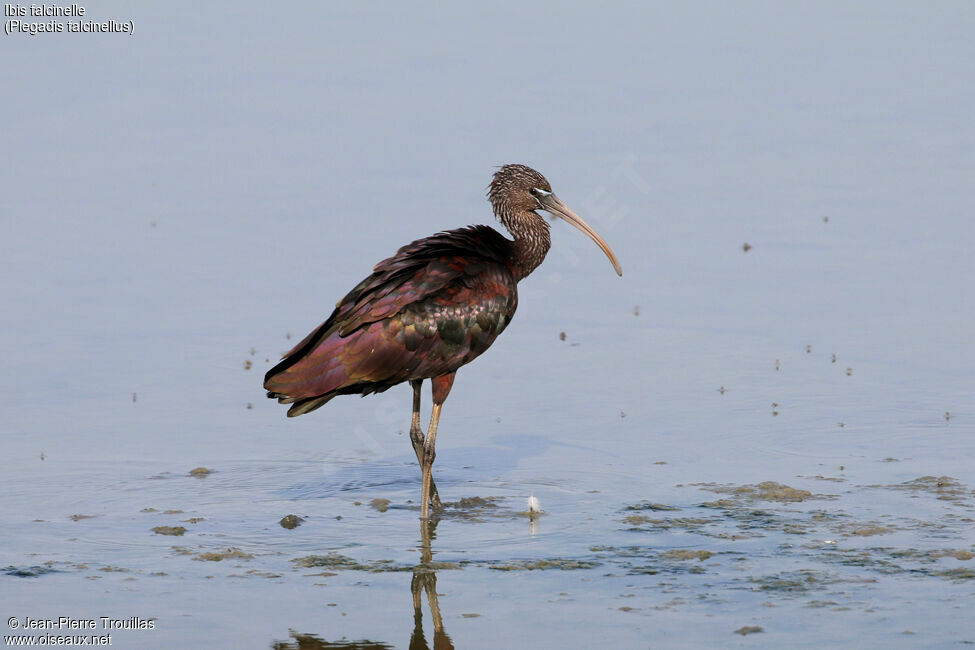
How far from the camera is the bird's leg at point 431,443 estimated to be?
10477mm

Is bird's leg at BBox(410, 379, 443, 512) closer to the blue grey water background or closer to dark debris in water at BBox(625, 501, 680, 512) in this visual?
the blue grey water background

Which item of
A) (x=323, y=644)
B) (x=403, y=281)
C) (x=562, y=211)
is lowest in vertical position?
(x=323, y=644)

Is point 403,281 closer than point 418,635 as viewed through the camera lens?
No

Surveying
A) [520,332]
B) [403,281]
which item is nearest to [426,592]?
[403,281]

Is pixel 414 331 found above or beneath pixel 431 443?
above

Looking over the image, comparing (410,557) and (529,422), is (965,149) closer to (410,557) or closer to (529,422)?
(529,422)

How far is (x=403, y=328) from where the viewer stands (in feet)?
35.0

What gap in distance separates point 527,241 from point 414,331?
1.39 m

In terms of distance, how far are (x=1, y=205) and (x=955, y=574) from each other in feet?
37.2

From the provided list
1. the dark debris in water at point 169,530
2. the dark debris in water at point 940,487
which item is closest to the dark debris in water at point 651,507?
the dark debris in water at point 940,487

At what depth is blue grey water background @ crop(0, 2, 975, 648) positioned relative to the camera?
9.04m

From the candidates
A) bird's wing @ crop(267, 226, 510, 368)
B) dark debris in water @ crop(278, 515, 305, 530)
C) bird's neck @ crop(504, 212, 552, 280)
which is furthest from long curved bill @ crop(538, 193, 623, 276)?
dark debris in water @ crop(278, 515, 305, 530)

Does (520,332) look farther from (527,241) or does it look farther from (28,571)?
(28,571)

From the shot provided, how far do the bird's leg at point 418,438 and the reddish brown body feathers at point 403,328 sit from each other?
268 mm
